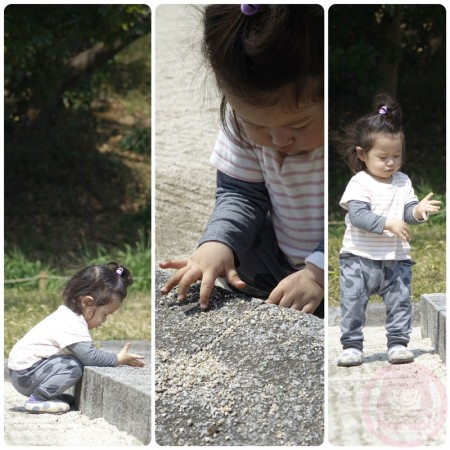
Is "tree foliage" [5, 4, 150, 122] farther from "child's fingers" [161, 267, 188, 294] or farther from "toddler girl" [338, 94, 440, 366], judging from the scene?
"toddler girl" [338, 94, 440, 366]

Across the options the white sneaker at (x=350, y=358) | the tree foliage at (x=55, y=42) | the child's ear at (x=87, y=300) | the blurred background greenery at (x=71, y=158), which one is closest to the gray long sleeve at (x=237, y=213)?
the child's ear at (x=87, y=300)

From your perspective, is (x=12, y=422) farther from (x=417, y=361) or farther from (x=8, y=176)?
(x=8, y=176)

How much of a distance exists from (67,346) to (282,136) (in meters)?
0.83

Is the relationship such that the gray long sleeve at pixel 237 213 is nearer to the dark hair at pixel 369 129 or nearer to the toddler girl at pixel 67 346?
the toddler girl at pixel 67 346

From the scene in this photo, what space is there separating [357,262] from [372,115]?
0.36 m

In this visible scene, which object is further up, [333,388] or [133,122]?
[133,122]

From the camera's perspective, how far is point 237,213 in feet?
8.32

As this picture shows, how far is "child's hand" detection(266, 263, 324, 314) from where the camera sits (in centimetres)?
241

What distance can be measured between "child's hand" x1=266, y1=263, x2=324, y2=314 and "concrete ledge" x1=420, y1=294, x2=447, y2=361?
0.33m

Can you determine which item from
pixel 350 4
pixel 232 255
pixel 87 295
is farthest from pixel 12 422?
pixel 350 4

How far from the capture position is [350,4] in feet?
7.50

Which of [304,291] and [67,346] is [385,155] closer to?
[304,291]

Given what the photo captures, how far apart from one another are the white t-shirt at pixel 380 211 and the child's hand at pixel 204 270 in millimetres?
345

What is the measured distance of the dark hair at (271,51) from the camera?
2162 mm
